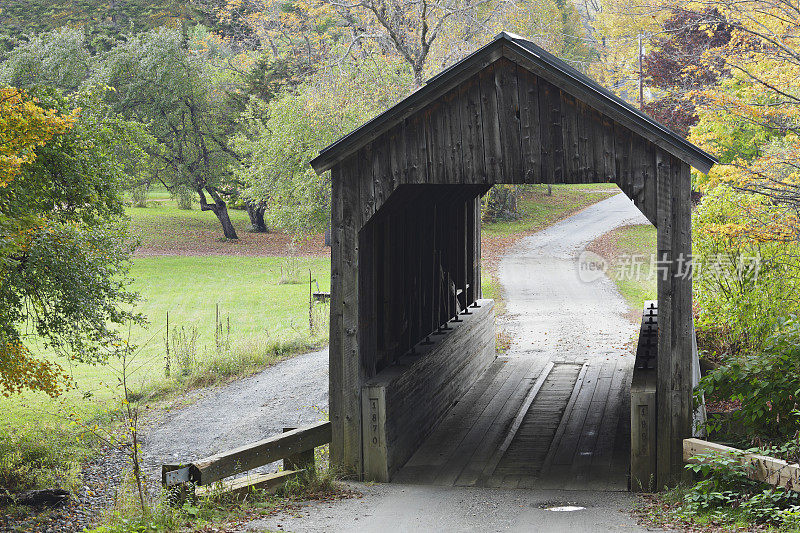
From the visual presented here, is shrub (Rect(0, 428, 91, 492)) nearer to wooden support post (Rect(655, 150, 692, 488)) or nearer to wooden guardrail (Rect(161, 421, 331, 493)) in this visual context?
wooden guardrail (Rect(161, 421, 331, 493))

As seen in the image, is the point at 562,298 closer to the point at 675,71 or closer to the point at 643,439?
the point at 675,71

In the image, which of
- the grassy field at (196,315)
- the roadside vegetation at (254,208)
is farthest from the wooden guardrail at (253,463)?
the grassy field at (196,315)

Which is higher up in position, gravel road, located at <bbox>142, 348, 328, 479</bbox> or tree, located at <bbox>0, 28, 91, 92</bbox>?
tree, located at <bbox>0, 28, 91, 92</bbox>

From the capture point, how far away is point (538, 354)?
1605cm

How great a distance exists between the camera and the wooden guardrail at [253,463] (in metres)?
6.33

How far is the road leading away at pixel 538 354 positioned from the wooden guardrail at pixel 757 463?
2.52 ft

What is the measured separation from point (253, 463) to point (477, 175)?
3.32m

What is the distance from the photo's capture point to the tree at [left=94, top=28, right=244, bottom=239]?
39.6 metres

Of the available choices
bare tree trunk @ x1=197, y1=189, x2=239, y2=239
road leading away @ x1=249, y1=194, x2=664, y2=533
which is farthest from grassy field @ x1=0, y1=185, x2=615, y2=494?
road leading away @ x1=249, y1=194, x2=664, y2=533

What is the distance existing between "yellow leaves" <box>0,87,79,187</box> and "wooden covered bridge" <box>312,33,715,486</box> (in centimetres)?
395

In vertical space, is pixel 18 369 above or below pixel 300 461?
above

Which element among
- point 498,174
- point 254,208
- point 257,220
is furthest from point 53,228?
point 257,220

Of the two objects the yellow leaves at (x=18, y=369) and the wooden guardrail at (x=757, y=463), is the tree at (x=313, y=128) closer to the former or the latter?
the yellow leaves at (x=18, y=369)

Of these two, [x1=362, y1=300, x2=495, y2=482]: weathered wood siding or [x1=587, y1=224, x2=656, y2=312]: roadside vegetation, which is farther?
[x1=587, y1=224, x2=656, y2=312]: roadside vegetation
